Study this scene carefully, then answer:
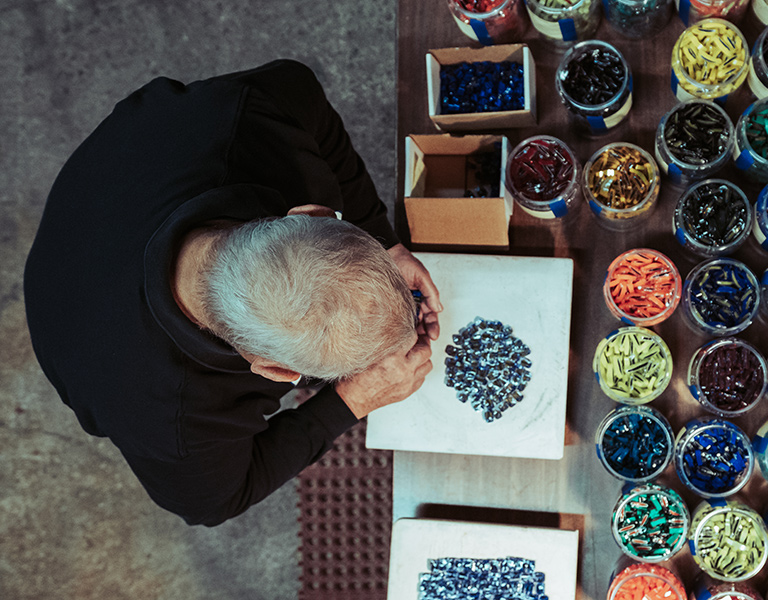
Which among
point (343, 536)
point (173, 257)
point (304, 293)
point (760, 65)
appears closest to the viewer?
point (304, 293)

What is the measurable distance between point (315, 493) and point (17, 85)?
208cm

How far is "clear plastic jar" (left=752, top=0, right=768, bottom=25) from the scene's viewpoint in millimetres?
1266

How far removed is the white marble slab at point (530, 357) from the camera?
1.40m

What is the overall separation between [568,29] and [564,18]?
0.04 meters

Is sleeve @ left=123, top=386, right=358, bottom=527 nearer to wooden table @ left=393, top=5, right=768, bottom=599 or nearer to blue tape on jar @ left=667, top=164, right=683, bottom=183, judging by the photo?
wooden table @ left=393, top=5, right=768, bottom=599

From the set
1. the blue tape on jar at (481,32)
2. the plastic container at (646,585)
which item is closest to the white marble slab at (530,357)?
the plastic container at (646,585)

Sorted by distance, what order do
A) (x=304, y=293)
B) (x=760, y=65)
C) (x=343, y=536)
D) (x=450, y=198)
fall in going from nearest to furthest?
(x=304, y=293) → (x=760, y=65) → (x=450, y=198) → (x=343, y=536)

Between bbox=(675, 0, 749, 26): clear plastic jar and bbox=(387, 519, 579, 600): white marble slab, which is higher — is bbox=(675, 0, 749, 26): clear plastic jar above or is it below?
above

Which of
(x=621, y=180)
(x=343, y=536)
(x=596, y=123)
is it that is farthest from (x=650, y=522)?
(x=343, y=536)

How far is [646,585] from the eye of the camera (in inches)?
50.6

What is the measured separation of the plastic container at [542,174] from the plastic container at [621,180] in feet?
0.13

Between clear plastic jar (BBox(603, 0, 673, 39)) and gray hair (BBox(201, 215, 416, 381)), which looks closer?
gray hair (BBox(201, 215, 416, 381))

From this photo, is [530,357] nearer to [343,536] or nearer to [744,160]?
[744,160]

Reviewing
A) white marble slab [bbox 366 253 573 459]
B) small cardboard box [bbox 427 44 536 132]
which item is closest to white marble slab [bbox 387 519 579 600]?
white marble slab [bbox 366 253 573 459]
